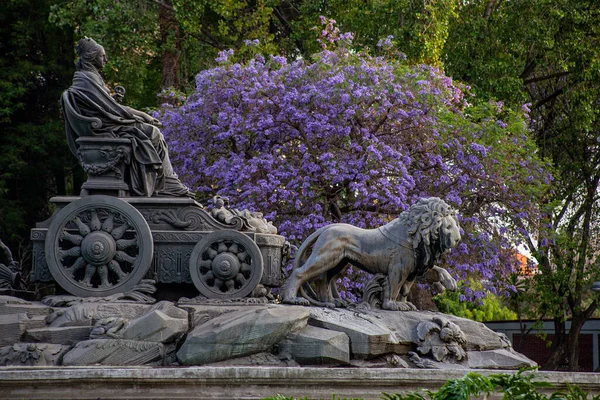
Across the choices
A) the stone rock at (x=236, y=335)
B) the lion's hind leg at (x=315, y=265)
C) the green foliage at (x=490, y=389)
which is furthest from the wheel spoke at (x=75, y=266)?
the green foliage at (x=490, y=389)

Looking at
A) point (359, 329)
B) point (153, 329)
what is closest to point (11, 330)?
point (153, 329)

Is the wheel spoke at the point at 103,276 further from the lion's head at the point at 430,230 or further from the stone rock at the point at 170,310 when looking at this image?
the lion's head at the point at 430,230

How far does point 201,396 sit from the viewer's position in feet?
30.2

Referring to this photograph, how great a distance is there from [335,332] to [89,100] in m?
3.80

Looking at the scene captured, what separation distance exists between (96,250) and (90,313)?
2.48ft

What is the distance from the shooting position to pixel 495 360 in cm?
1069

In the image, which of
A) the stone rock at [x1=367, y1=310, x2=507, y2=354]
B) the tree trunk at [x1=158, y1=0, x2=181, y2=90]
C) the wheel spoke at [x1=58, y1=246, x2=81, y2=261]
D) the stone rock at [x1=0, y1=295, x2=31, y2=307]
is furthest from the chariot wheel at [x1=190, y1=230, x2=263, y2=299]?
the tree trunk at [x1=158, y1=0, x2=181, y2=90]

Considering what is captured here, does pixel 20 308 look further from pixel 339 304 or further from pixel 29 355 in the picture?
pixel 339 304

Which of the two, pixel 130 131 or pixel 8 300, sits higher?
pixel 130 131

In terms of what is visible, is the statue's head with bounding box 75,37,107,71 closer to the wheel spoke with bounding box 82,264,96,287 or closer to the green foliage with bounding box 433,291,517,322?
the wheel spoke with bounding box 82,264,96,287

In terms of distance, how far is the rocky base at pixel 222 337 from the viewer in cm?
976

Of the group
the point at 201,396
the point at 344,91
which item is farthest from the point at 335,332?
the point at 344,91

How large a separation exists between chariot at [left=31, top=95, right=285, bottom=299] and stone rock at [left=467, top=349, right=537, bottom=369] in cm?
239

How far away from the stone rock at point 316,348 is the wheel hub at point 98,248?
2.12m
